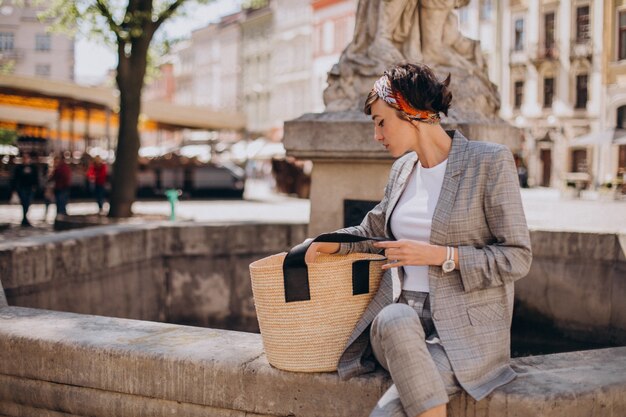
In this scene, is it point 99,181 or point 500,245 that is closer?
point 500,245

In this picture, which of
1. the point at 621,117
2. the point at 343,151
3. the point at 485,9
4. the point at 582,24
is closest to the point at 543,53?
the point at 582,24

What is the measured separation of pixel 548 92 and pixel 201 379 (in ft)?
145

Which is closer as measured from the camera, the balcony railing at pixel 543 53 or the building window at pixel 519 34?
the balcony railing at pixel 543 53

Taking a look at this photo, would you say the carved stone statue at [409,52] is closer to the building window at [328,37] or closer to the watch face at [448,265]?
the watch face at [448,265]

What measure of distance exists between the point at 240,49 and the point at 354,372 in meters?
77.8

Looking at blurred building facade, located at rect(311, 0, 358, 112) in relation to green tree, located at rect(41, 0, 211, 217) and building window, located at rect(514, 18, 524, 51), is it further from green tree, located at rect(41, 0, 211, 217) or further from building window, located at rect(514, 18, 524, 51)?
green tree, located at rect(41, 0, 211, 217)

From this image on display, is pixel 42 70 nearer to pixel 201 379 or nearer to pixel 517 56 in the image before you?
pixel 517 56

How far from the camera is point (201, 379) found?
128 inches

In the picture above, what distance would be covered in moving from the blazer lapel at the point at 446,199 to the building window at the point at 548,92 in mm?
43627

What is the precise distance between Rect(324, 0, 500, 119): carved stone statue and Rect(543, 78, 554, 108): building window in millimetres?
40365

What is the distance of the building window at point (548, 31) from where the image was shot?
4288 centimetres

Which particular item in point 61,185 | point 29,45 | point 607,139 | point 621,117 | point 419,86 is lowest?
point 61,185

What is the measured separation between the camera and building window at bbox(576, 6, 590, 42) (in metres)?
39.0

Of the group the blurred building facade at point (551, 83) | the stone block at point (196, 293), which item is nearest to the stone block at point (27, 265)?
the stone block at point (196, 293)
